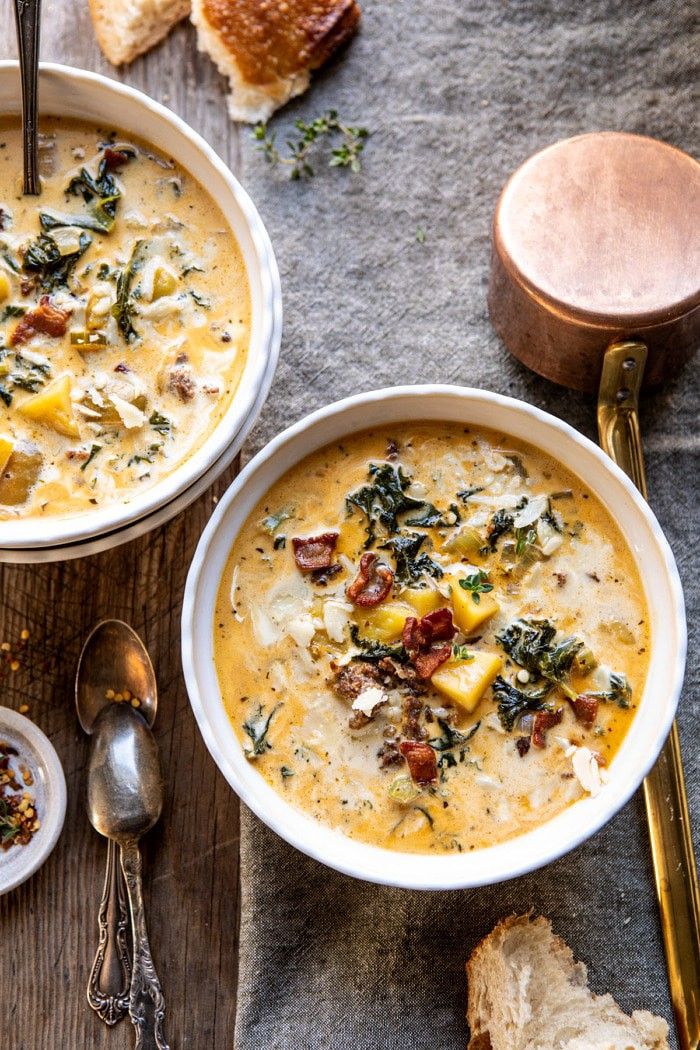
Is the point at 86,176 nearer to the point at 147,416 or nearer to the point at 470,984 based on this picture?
the point at 147,416

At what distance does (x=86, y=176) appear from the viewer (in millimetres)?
2889

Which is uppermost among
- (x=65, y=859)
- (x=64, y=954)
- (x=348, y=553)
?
(x=348, y=553)

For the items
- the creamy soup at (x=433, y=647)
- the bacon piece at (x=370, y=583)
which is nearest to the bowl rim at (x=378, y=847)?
the creamy soup at (x=433, y=647)

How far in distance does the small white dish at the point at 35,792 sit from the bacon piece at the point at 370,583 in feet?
3.57

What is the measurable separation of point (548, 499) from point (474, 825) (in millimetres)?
893

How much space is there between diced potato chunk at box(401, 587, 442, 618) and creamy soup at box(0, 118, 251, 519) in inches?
27.7

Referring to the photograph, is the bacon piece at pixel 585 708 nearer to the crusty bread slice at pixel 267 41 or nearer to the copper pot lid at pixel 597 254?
the copper pot lid at pixel 597 254

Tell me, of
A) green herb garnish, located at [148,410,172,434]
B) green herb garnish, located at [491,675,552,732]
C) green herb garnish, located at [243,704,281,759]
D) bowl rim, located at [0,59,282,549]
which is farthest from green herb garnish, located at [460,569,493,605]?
green herb garnish, located at [148,410,172,434]

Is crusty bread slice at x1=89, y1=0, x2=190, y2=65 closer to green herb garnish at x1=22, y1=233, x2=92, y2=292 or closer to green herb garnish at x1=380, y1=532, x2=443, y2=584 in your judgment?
green herb garnish at x1=22, y1=233, x2=92, y2=292

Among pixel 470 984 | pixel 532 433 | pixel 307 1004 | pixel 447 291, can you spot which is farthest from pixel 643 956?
pixel 447 291

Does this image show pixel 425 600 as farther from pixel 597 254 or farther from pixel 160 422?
pixel 597 254

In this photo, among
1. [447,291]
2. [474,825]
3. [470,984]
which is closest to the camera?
[474,825]

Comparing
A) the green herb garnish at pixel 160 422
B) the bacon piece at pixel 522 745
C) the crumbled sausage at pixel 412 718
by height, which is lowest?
the bacon piece at pixel 522 745

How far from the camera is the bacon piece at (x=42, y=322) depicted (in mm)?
2795
